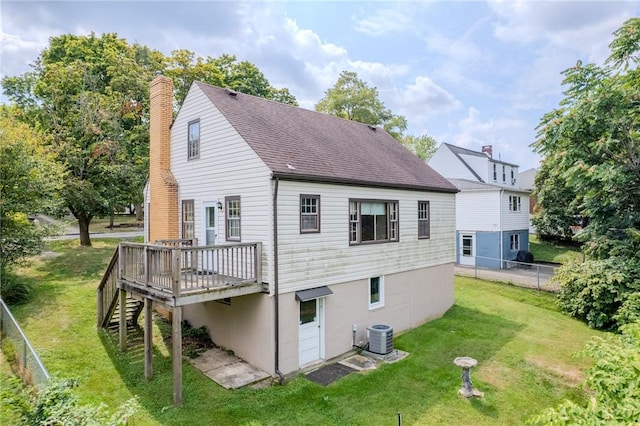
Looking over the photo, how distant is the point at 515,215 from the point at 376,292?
1714cm

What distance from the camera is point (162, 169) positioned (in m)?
12.7

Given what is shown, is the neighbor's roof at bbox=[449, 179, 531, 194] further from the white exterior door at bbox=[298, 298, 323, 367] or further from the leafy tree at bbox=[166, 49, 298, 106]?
the leafy tree at bbox=[166, 49, 298, 106]

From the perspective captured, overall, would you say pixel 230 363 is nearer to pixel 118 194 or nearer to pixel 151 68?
pixel 118 194

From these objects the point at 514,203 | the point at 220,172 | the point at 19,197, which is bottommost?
the point at 514,203

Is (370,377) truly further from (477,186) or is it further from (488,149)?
(488,149)

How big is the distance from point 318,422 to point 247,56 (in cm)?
3180

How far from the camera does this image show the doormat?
9.19 m

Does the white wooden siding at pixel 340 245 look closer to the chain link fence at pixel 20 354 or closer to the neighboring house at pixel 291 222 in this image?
the neighboring house at pixel 291 222

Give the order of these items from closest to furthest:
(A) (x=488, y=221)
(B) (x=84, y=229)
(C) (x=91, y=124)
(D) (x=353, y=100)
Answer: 1. (C) (x=91, y=124)
2. (B) (x=84, y=229)
3. (A) (x=488, y=221)
4. (D) (x=353, y=100)

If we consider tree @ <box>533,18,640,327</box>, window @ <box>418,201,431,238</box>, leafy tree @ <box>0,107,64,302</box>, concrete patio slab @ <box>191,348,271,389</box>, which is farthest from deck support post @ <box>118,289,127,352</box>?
tree @ <box>533,18,640,327</box>

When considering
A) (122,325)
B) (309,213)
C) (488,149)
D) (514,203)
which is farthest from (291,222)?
(488,149)

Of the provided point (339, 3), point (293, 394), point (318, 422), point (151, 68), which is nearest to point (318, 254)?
point (293, 394)

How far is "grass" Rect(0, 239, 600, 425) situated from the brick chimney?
358 centimetres

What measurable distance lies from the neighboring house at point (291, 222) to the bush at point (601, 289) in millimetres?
5749
